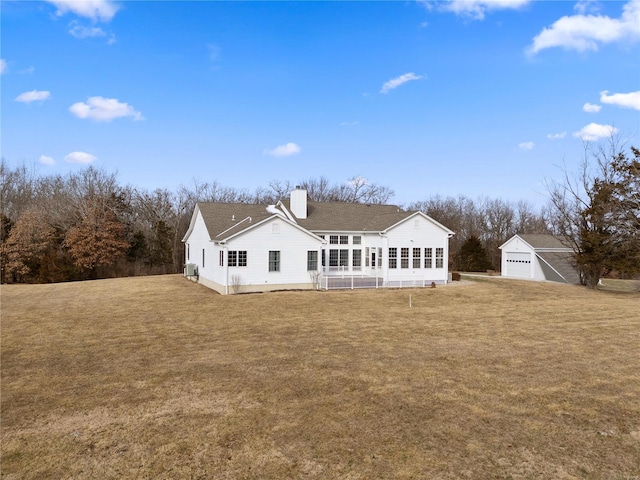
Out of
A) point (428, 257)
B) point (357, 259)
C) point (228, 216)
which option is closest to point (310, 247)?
point (357, 259)

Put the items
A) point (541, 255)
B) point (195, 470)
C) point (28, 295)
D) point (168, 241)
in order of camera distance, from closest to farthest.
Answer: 1. point (195, 470)
2. point (28, 295)
3. point (541, 255)
4. point (168, 241)

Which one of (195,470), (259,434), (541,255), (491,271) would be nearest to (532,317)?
(259,434)

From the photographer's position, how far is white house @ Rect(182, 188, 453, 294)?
23.5m

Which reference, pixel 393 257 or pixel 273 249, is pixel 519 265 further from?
pixel 273 249

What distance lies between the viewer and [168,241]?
138 ft

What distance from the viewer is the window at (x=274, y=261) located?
2408cm

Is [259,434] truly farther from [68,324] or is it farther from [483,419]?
[68,324]

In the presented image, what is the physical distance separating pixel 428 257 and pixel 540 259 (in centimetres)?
1304

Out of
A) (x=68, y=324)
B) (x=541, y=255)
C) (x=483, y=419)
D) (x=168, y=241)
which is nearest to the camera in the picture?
(x=483, y=419)

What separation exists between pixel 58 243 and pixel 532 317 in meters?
36.2

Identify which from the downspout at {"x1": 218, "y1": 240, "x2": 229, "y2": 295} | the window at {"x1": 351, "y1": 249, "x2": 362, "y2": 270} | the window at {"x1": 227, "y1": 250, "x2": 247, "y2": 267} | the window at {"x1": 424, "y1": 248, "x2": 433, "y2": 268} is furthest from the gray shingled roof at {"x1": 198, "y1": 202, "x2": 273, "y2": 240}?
the window at {"x1": 424, "y1": 248, "x2": 433, "y2": 268}

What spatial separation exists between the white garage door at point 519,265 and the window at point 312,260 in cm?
2108

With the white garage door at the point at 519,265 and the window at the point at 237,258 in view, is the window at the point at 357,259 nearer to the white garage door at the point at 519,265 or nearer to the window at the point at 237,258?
the window at the point at 237,258

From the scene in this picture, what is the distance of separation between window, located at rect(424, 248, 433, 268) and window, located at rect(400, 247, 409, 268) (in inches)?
52.9
